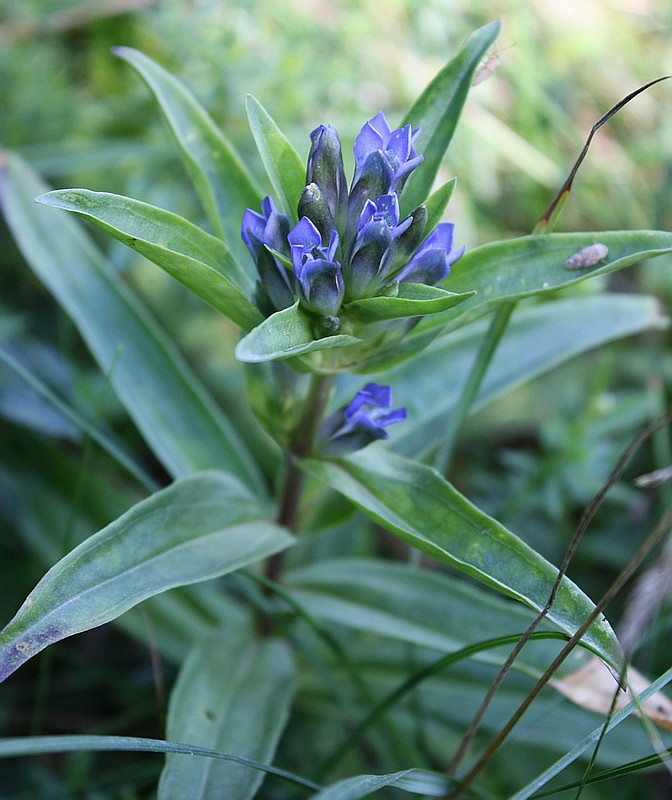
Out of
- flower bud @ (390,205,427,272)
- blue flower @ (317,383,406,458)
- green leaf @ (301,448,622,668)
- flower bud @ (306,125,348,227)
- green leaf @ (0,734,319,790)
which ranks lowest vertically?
green leaf @ (0,734,319,790)

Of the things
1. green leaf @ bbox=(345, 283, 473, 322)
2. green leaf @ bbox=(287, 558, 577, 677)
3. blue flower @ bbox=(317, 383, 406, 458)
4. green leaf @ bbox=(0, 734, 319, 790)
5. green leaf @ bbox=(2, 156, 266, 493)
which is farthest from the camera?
green leaf @ bbox=(2, 156, 266, 493)

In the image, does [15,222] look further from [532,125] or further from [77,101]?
[532,125]

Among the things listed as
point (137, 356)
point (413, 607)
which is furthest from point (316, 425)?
point (137, 356)

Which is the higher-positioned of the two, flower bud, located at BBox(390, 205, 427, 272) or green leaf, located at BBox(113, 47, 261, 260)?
green leaf, located at BBox(113, 47, 261, 260)

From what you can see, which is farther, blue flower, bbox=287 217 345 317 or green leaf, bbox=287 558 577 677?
green leaf, bbox=287 558 577 677

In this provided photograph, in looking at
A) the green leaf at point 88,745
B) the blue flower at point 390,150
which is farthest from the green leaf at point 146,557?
the blue flower at point 390,150

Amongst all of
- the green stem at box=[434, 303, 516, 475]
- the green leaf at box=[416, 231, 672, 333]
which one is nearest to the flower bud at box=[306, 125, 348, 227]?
→ the green leaf at box=[416, 231, 672, 333]

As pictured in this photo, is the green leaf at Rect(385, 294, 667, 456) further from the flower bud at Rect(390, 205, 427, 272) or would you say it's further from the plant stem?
the flower bud at Rect(390, 205, 427, 272)
